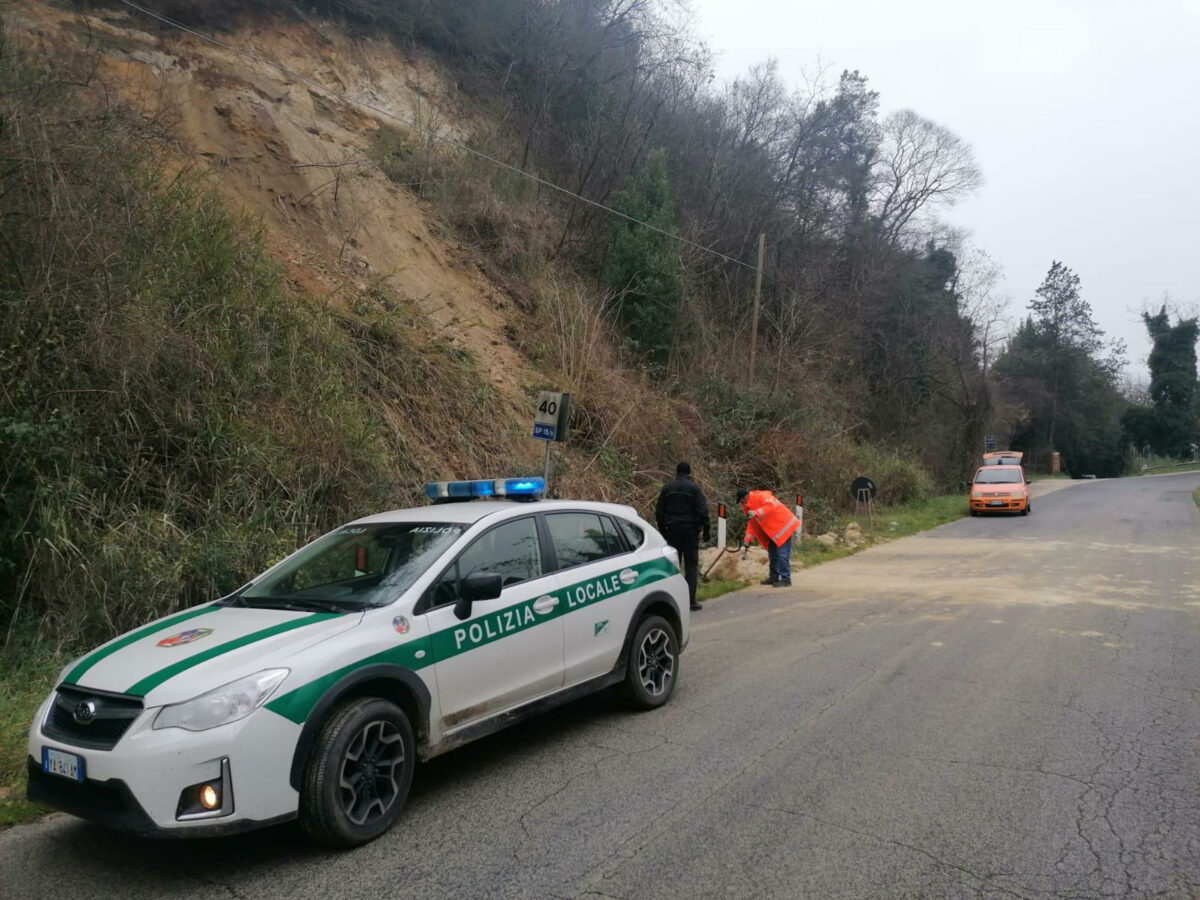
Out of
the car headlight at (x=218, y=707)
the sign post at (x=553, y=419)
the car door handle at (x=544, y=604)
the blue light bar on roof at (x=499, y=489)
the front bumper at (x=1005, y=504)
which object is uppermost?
the sign post at (x=553, y=419)

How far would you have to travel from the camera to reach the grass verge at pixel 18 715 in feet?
14.7

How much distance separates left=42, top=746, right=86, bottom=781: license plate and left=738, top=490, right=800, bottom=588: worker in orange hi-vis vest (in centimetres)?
979

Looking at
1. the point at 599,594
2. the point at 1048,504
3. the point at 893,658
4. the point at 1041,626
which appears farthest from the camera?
the point at 1048,504

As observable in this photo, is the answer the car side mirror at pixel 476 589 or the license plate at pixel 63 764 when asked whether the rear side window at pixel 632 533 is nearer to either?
the car side mirror at pixel 476 589

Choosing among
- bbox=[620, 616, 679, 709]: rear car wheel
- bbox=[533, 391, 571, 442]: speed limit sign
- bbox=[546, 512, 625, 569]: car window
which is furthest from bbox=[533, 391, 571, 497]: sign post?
bbox=[620, 616, 679, 709]: rear car wheel

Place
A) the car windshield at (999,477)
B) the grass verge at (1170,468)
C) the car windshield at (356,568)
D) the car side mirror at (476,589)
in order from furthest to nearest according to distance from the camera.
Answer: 1. the grass verge at (1170,468)
2. the car windshield at (999,477)
3. the car windshield at (356,568)
4. the car side mirror at (476,589)

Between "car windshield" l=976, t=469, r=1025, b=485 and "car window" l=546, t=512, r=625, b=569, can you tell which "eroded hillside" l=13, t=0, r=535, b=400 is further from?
"car windshield" l=976, t=469, r=1025, b=485

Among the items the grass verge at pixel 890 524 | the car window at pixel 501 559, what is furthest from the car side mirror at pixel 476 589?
the grass verge at pixel 890 524

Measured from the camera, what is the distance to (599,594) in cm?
579

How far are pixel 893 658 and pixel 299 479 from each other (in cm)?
628

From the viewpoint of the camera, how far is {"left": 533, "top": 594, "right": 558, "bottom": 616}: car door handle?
5250 mm

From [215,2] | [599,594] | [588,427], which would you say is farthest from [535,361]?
[599,594]

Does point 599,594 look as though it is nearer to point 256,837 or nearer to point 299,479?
point 256,837

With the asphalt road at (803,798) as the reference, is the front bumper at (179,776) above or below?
above
